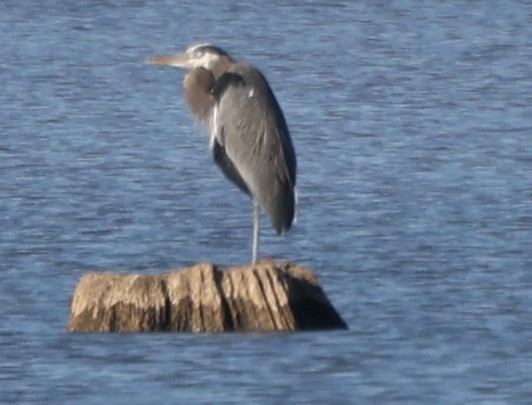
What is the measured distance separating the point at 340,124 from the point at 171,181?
341 centimetres

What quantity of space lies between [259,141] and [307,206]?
446cm

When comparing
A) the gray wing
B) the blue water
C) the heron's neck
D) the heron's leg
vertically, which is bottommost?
the blue water

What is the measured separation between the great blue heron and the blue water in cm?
93

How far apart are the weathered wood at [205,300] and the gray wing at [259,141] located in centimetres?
87

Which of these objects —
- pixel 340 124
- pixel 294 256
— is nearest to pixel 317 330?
pixel 294 256

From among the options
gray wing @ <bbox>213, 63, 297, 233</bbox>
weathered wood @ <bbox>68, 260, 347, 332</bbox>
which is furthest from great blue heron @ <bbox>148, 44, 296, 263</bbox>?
weathered wood @ <bbox>68, 260, 347, 332</bbox>

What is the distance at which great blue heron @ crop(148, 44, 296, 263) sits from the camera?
12.6 m

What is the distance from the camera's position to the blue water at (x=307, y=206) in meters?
11.7

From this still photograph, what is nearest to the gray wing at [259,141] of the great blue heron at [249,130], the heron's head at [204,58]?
the great blue heron at [249,130]

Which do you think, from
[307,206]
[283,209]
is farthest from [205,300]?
[307,206]

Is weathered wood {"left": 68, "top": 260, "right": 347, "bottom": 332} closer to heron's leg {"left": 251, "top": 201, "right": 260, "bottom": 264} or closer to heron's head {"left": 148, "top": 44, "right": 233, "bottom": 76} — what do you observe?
heron's leg {"left": 251, "top": 201, "right": 260, "bottom": 264}

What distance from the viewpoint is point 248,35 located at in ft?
100

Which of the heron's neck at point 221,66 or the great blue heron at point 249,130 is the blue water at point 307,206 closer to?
the great blue heron at point 249,130

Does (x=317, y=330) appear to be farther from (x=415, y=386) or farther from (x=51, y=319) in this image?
(x=51, y=319)
